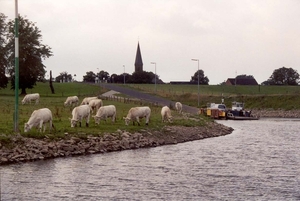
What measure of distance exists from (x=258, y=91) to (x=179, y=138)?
11165 centimetres

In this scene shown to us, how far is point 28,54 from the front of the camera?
9856 cm

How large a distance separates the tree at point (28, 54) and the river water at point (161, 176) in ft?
208

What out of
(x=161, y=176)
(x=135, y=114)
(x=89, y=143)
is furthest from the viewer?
(x=135, y=114)

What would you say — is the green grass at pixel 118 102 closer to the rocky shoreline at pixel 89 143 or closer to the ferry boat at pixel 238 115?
the rocky shoreline at pixel 89 143

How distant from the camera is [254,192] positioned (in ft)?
77.6

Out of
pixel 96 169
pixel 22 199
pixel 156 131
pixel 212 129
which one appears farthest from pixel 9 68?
pixel 22 199

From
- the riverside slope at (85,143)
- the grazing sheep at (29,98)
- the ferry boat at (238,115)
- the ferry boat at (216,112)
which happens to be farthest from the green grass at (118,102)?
the ferry boat at (238,115)

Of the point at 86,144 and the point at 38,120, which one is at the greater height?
the point at 38,120

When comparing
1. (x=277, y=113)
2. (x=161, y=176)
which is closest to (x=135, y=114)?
(x=161, y=176)

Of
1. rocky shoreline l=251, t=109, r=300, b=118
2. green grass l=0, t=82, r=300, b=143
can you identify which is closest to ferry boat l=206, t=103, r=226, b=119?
green grass l=0, t=82, r=300, b=143

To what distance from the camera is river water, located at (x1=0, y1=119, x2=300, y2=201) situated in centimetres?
2280

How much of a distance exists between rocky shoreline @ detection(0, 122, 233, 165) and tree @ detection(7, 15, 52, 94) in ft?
174

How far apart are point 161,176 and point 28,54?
7537cm

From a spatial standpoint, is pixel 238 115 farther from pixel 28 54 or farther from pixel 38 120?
pixel 38 120
